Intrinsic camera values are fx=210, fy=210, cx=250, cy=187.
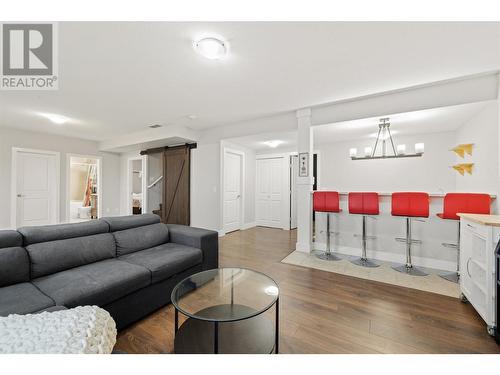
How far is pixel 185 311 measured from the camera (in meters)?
1.31

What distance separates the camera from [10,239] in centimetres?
167

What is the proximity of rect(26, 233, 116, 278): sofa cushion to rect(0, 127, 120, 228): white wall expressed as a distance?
15.1 feet

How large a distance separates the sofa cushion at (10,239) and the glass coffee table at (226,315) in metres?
1.38

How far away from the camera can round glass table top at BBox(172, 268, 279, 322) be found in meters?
1.39

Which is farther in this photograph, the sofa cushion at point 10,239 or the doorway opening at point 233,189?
the doorway opening at point 233,189

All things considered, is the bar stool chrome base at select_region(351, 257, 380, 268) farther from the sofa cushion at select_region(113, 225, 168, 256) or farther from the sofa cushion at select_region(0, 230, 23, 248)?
the sofa cushion at select_region(0, 230, 23, 248)

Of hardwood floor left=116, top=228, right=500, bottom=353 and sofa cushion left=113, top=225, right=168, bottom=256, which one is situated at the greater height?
sofa cushion left=113, top=225, right=168, bottom=256

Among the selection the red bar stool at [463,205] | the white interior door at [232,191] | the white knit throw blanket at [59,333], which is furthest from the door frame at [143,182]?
the red bar stool at [463,205]

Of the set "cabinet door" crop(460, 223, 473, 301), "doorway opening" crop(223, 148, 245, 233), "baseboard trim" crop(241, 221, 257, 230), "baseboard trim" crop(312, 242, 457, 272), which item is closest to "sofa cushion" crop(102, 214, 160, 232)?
"doorway opening" crop(223, 148, 245, 233)

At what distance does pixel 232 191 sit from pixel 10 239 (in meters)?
4.03

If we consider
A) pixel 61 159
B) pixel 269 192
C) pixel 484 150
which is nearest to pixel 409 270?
pixel 484 150

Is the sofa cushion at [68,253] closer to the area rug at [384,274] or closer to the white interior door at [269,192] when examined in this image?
the area rug at [384,274]

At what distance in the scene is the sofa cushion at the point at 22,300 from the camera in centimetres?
124
